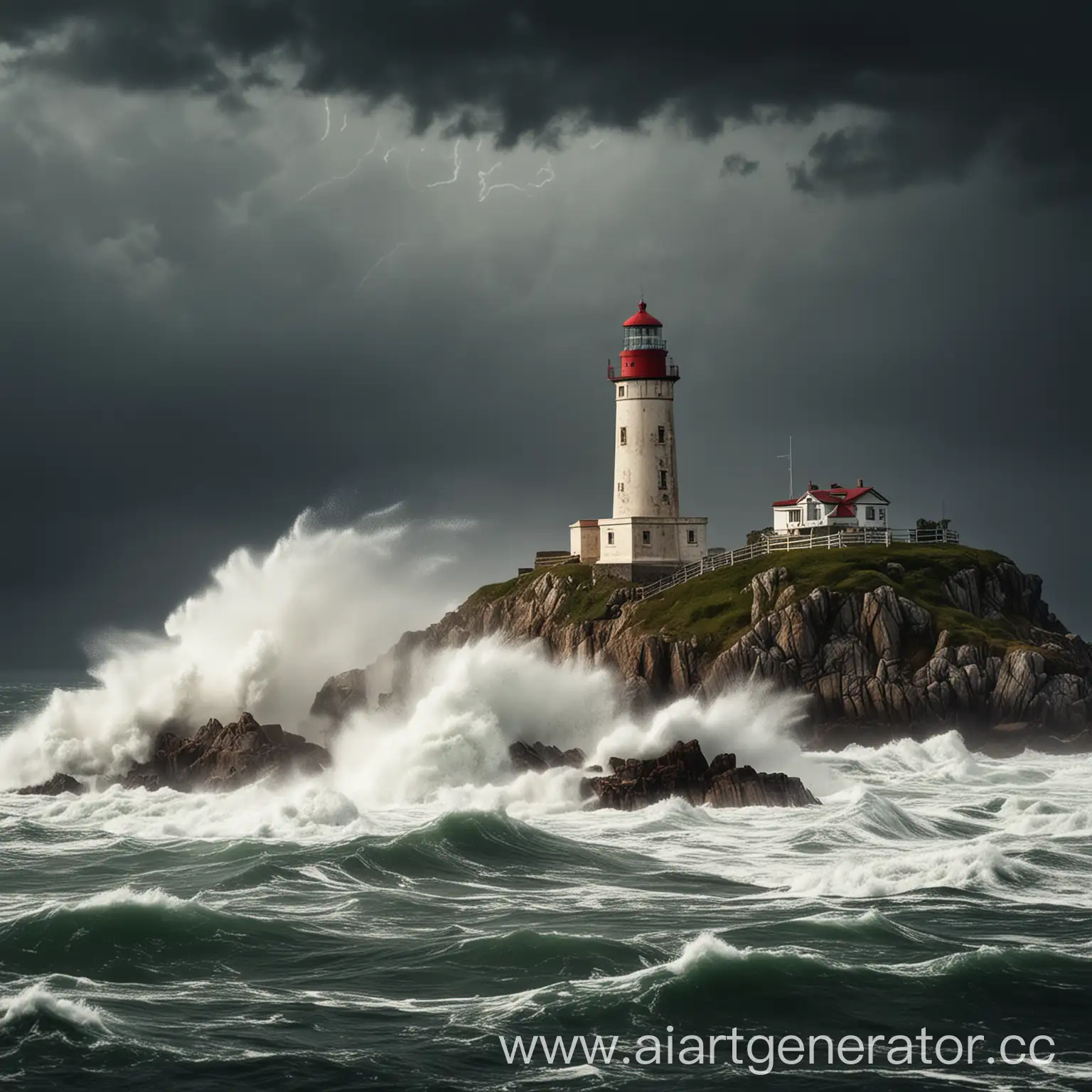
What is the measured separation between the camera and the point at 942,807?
47.9 meters

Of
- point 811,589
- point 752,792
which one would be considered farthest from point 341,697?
point 752,792

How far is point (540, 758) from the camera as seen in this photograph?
54562 mm

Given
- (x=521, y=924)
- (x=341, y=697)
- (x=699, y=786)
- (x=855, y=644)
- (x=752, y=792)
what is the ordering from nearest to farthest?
(x=521, y=924) < (x=752, y=792) < (x=699, y=786) < (x=855, y=644) < (x=341, y=697)

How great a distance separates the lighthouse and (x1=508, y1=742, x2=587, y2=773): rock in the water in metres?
32.5

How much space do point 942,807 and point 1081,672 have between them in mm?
23462

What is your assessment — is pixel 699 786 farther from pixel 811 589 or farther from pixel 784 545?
pixel 784 545

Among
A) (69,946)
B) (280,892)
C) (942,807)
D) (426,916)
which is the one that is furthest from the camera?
(942,807)

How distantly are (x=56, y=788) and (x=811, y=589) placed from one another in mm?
32761

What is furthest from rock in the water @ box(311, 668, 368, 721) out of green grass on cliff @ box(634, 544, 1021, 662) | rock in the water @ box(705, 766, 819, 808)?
rock in the water @ box(705, 766, 819, 808)

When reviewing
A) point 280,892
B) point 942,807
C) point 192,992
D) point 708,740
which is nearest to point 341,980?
point 192,992

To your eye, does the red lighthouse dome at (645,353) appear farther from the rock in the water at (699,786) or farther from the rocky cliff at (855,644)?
the rock in the water at (699,786)

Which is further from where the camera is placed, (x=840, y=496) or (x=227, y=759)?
(x=840, y=496)

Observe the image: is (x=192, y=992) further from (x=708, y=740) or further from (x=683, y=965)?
(x=708, y=740)

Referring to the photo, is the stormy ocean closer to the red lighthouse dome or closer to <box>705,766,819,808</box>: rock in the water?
<box>705,766,819,808</box>: rock in the water
